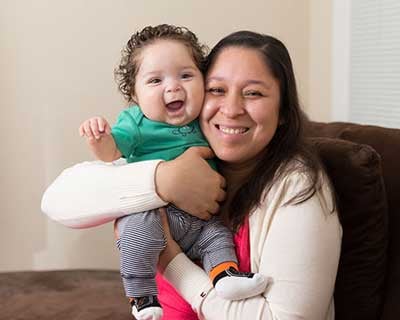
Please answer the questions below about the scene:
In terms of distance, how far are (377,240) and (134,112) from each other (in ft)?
2.21

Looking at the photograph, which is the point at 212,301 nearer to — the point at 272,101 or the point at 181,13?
the point at 272,101

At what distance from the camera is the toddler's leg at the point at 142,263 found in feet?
4.52

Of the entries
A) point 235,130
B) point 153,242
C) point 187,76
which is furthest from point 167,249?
point 187,76

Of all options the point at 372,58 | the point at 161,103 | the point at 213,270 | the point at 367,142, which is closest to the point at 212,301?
the point at 213,270

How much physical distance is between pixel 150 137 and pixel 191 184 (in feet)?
0.55

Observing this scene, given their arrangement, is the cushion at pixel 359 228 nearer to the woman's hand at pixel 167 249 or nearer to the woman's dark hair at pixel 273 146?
the woman's dark hair at pixel 273 146

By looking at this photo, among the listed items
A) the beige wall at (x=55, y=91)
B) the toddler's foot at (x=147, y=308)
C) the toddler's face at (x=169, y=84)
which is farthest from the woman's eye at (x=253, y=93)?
the beige wall at (x=55, y=91)

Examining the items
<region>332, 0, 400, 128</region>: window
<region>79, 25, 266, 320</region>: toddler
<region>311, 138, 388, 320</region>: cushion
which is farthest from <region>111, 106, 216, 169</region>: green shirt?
<region>332, 0, 400, 128</region>: window

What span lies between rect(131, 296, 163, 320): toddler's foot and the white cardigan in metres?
0.08

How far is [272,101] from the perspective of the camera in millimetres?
1473

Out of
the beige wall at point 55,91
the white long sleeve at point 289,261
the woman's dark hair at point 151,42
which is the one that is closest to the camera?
the white long sleeve at point 289,261

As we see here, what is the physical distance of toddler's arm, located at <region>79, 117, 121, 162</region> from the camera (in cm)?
142

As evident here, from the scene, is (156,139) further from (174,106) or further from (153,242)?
(153,242)

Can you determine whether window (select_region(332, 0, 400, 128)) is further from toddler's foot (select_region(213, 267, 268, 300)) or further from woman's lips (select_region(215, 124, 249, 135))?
toddler's foot (select_region(213, 267, 268, 300))
